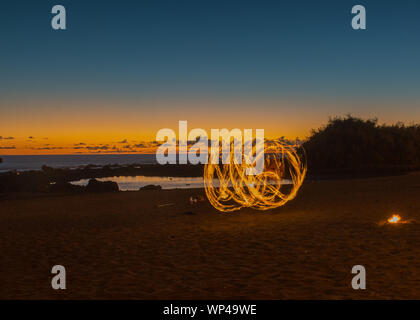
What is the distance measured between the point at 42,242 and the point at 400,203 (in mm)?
11873

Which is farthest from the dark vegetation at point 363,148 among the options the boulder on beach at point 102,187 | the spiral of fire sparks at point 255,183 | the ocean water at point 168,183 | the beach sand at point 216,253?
the beach sand at point 216,253

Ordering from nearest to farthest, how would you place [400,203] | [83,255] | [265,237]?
1. [83,255]
2. [265,237]
3. [400,203]

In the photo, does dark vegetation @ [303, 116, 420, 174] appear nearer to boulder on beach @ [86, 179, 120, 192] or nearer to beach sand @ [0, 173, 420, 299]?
boulder on beach @ [86, 179, 120, 192]

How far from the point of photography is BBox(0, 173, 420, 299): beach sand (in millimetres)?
6680

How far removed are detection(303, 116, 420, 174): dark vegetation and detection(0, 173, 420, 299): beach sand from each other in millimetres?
38357

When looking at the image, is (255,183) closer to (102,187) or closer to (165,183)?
(102,187)

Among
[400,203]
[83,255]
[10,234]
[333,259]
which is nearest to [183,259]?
[83,255]

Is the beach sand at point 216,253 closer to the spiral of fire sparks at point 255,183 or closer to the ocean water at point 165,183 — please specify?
the spiral of fire sparks at point 255,183

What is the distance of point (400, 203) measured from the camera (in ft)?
51.9

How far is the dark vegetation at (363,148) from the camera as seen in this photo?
174 feet

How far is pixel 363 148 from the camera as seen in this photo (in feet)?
177
